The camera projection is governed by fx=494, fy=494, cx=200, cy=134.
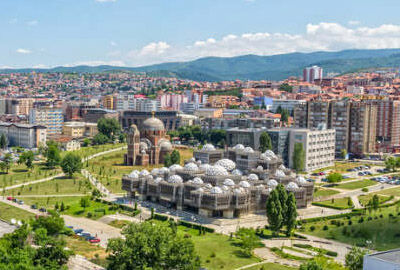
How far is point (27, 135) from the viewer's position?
104m

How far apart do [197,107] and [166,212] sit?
107 meters

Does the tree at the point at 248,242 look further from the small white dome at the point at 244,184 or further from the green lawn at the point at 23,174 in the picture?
the green lawn at the point at 23,174

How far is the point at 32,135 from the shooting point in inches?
4070

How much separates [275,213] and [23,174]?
46166 millimetres

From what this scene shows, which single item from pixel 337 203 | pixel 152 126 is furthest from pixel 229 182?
pixel 152 126

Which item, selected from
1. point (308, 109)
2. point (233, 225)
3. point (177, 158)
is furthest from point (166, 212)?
point (308, 109)

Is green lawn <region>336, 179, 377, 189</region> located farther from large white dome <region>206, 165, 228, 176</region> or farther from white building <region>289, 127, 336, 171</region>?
large white dome <region>206, 165, 228, 176</region>

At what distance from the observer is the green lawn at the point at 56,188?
66.1m

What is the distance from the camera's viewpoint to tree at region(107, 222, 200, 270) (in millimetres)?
34875

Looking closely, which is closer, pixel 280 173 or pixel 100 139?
pixel 280 173

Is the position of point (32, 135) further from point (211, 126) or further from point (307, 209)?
point (307, 209)

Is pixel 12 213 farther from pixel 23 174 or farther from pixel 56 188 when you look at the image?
pixel 23 174

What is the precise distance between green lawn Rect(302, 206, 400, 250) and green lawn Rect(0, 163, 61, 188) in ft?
141

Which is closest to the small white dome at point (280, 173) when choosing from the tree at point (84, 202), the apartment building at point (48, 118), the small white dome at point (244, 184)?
the small white dome at point (244, 184)
